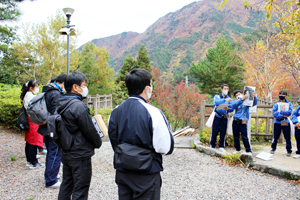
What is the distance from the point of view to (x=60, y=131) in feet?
7.39

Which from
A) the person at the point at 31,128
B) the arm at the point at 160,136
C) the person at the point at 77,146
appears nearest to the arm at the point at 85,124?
the person at the point at 77,146

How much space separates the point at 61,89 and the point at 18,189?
1861 mm

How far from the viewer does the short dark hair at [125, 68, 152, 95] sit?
6.01ft

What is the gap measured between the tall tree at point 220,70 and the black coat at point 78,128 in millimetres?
21887

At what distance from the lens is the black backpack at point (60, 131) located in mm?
2236

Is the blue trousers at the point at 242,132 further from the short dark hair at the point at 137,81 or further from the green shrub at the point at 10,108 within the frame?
the green shrub at the point at 10,108

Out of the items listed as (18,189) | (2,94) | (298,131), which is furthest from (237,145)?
(2,94)

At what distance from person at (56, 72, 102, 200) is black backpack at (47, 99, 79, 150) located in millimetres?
43

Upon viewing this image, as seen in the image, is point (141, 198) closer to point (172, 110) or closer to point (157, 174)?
point (157, 174)

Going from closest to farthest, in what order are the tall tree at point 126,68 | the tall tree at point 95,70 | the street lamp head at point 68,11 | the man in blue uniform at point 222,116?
the man in blue uniform at point 222,116
the street lamp head at point 68,11
the tall tree at point 126,68
the tall tree at point 95,70

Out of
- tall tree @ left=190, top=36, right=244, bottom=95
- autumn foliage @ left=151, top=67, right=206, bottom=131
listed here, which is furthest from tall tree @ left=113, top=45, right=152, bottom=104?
autumn foliage @ left=151, top=67, right=206, bottom=131

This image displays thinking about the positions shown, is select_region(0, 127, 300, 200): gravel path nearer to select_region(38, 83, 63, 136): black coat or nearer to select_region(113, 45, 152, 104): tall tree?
select_region(38, 83, 63, 136): black coat

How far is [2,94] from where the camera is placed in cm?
841

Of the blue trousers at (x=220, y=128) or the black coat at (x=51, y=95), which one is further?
the blue trousers at (x=220, y=128)
